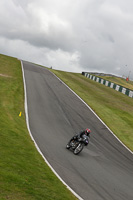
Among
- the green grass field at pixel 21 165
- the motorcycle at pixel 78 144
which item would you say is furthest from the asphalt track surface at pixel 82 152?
the green grass field at pixel 21 165

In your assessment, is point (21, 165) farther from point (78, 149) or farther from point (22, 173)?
point (78, 149)

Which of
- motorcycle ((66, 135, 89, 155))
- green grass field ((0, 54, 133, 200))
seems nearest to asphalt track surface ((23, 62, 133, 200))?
motorcycle ((66, 135, 89, 155))

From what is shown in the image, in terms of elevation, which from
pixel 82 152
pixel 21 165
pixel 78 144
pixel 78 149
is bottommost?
pixel 82 152

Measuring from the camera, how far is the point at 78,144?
1431 centimetres

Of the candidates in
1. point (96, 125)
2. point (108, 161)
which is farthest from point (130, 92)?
point (108, 161)

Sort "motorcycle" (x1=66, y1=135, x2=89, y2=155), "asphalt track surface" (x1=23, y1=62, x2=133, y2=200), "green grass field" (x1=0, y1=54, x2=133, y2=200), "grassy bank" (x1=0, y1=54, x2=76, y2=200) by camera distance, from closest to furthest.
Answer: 1. "grassy bank" (x1=0, y1=54, x2=76, y2=200)
2. "green grass field" (x1=0, y1=54, x2=133, y2=200)
3. "asphalt track surface" (x1=23, y1=62, x2=133, y2=200)
4. "motorcycle" (x1=66, y1=135, x2=89, y2=155)

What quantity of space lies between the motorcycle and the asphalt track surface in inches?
14.4

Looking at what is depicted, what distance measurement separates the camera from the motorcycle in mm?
14024

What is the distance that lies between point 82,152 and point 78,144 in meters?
0.97

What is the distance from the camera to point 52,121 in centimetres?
1997

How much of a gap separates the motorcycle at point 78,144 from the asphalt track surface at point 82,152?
0.37m

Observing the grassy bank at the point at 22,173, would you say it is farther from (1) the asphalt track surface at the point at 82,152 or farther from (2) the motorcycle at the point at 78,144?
(2) the motorcycle at the point at 78,144

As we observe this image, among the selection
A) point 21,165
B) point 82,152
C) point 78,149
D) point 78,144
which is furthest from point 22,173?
point 82,152

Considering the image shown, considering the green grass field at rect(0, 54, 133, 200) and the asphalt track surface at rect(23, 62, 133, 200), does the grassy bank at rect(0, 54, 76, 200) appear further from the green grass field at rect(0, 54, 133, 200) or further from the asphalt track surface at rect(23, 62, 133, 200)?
the asphalt track surface at rect(23, 62, 133, 200)
